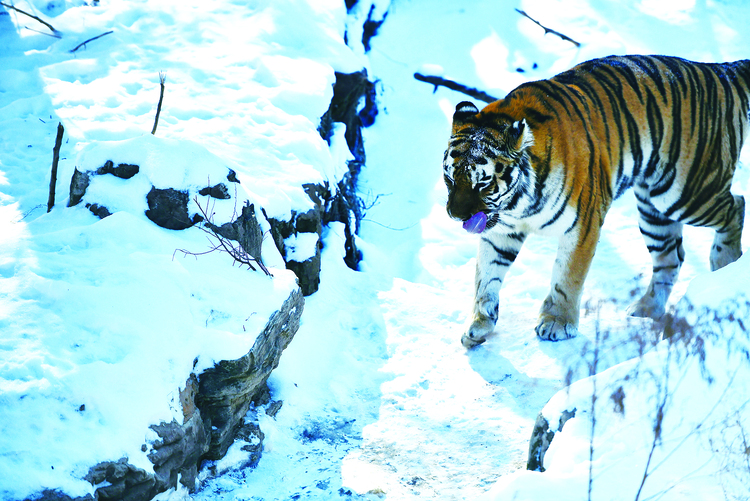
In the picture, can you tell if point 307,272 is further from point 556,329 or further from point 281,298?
point 556,329

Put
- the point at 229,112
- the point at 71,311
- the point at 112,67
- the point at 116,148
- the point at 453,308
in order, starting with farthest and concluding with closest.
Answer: the point at 112,67, the point at 229,112, the point at 453,308, the point at 116,148, the point at 71,311

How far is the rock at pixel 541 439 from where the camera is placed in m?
2.76

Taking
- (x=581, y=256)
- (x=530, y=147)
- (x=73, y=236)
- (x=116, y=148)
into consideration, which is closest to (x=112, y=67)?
(x=116, y=148)

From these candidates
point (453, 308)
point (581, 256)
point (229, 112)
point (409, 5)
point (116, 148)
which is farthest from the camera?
point (409, 5)

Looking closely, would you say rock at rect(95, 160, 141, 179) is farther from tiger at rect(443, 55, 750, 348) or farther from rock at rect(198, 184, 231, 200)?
tiger at rect(443, 55, 750, 348)

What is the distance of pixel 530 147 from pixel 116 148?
2.35 meters

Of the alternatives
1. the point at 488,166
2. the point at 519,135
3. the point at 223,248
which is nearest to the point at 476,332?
the point at 488,166

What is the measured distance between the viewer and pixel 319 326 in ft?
14.2

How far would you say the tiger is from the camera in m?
3.79

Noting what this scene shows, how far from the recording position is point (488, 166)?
3697mm

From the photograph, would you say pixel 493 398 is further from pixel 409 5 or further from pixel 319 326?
pixel 409 5

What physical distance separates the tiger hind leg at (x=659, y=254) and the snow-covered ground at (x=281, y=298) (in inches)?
7.5

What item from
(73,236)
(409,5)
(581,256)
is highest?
(581,256)

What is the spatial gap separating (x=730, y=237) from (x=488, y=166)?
6.47 ft
